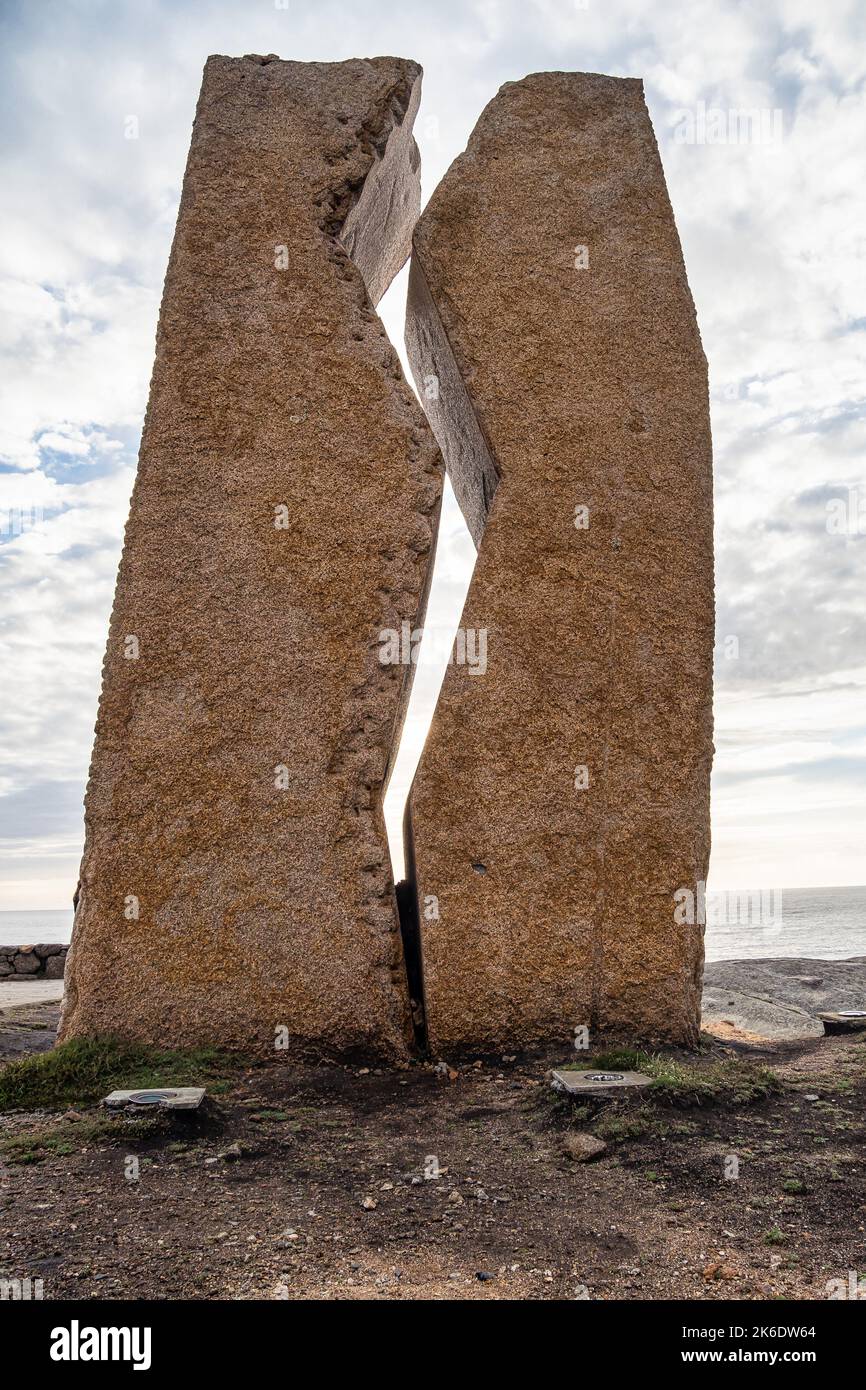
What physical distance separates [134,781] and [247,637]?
87cm

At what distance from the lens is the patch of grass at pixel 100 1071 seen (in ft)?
12.9

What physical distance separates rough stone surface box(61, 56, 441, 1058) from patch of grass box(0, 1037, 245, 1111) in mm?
102

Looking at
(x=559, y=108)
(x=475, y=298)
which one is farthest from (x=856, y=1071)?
(x=559, y=108)

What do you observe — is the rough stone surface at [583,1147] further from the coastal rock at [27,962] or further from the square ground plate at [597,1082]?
the coastal rock at [27,962]

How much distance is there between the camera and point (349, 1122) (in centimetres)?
377

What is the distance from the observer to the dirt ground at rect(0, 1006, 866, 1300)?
2.48 m

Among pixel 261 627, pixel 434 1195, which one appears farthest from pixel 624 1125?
pixel 261 627

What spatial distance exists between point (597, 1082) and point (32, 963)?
8629 millimetres

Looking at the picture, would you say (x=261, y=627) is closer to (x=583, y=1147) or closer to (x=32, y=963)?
(x=583, y=1147)

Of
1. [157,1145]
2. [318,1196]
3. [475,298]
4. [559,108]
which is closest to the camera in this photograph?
[318,1196]

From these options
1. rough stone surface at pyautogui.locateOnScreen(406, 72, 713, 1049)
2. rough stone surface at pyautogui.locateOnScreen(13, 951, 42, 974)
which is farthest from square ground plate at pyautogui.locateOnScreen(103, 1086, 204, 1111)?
rough stone surface at pyautogui.locateOnScreen(13, 951, 42, 974)

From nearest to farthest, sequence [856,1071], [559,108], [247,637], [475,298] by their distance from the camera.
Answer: [856,1071]
[247,637]
[475,298]
[559,108]

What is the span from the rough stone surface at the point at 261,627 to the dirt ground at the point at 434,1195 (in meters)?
0.53
